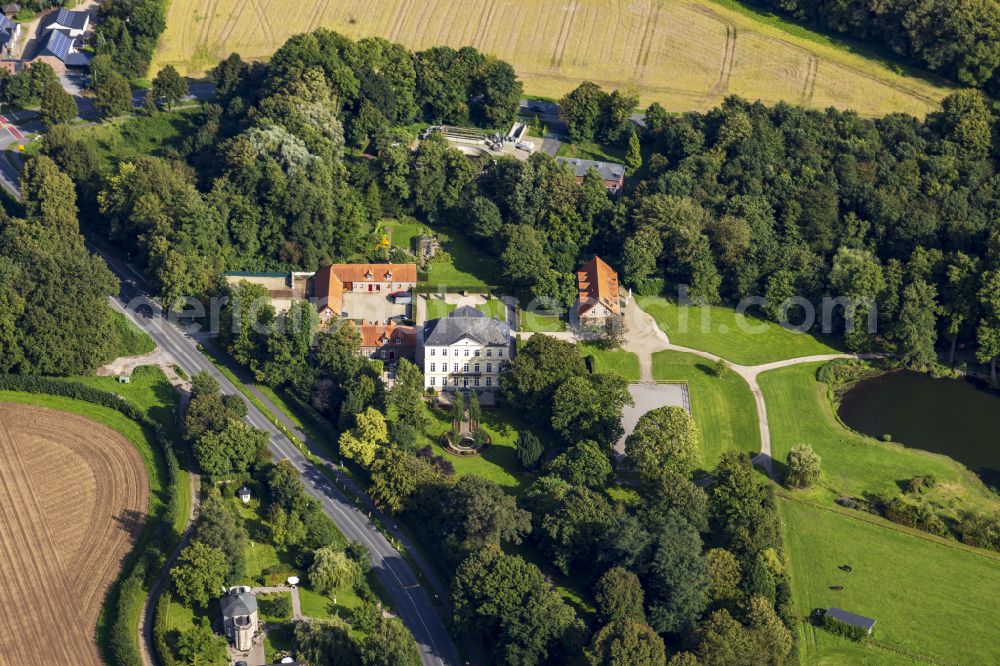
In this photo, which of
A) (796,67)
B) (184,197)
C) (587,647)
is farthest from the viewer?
(796,67)

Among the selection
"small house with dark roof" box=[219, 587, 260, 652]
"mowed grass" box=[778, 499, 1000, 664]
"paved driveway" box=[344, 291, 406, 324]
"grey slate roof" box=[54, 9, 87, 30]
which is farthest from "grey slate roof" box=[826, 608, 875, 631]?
"grey slate roof" box=[54, 9, 87, 30]

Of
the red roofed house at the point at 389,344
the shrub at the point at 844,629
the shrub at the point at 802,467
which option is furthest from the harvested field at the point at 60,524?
the shrub at the point at 844,629

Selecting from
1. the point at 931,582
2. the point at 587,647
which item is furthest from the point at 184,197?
the point at 931,582

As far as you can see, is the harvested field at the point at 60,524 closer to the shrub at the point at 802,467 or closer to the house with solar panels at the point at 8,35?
the shrub at the point at 802,467

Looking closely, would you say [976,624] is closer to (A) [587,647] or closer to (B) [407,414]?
(A) [587,647]

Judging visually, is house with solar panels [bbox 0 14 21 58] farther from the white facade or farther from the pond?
the pond

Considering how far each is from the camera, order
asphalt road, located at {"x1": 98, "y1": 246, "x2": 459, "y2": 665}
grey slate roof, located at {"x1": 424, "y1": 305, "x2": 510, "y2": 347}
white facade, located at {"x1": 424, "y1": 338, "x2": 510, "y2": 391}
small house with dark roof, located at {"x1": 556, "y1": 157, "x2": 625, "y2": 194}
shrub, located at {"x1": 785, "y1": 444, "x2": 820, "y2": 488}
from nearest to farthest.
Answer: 1. asphalt road, located at {"x1": 98, "y1": 246, "x2": 459, "y2": 665}
2. shrub, located at {"x1": 785, "y1": 444, "x2": 820, "y2": 488}
3. grey slate roof, located at {"x1": 424, "y1": 305, "x2": 510, "y2": 347}
4. white facade, located at {"x1": 424, "y1": 338, "x2": 510, "y2": 391}
5. small house with dark roof, located at {"x1": 556, "y1": 157, "x2": 625, "y2": 194}

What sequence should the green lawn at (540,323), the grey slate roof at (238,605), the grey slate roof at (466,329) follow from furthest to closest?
the green lawn at (540,323), the grey slate roof at (466,329), the grey slate roof at (238,605)
